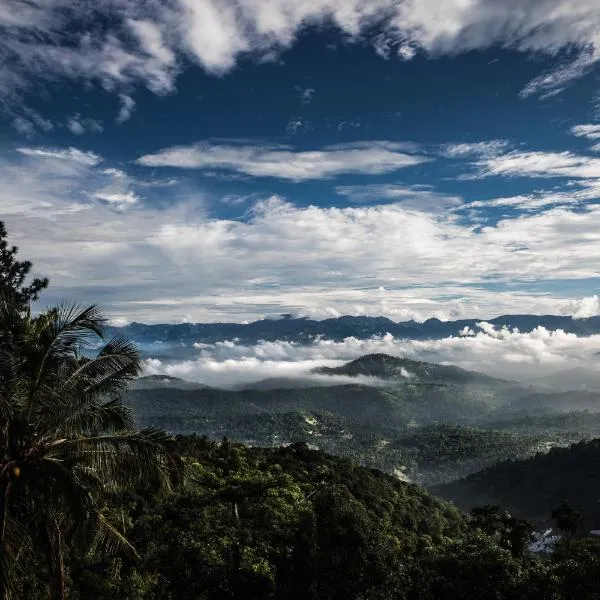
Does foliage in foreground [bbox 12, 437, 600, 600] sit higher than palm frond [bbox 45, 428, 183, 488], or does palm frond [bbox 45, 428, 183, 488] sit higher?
A: palm frond [bbox 45, 428, 183, 488]

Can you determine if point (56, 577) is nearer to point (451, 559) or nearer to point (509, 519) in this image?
point (451, 559)

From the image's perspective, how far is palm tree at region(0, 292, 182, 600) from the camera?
1460cm

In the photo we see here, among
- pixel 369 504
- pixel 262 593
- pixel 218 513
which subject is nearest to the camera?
pixel 262 593

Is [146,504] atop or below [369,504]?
atop

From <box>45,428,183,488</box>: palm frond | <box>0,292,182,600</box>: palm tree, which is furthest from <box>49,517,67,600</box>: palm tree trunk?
<box>45,428,183,488</box>: palm frond

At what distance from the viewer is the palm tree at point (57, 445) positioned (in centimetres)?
1460

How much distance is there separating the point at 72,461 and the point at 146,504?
31463mm

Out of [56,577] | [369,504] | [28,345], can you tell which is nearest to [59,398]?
[28,345]

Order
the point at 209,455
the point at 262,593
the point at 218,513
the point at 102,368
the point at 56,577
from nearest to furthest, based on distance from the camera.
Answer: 1. the point at 56,577
2. the point at 102,368
3. the point at 262,593
4. the point at 218,513
5. the point at 209,455

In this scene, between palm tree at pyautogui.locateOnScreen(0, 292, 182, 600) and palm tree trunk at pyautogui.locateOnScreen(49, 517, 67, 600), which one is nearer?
palm tree at pyautogui.locateOnScreen(0, 292, 182, 600)

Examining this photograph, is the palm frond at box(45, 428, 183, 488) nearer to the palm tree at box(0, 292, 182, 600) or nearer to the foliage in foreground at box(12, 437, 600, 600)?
the palm tree at box(0, 292, 182, 600)

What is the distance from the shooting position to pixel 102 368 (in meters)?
17.7

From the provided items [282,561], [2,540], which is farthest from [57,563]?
[282,561]

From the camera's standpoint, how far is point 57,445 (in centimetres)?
1541
